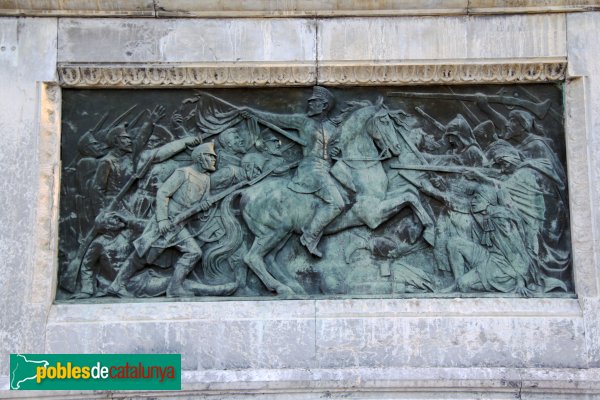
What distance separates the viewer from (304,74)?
8195mm

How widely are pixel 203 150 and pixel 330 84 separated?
125 centimetres

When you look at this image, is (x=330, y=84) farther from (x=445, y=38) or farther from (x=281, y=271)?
(x=281, y=271)

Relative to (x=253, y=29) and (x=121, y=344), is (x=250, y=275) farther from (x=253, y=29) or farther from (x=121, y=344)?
(x=253, y=29)

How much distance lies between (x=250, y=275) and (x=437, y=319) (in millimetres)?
1616

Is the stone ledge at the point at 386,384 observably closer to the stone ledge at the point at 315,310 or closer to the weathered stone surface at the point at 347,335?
the weathered stone surface at the point at 347,335

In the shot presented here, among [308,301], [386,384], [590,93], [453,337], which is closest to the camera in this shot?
[386,384]

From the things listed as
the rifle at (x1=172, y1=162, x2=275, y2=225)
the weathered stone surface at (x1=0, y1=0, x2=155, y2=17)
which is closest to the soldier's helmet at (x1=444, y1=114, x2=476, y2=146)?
the rifle at (x1=172, y1=162, x2=275, y2=225)

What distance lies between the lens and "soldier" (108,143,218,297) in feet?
26.4

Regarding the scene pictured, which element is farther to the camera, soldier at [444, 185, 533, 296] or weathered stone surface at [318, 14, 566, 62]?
weathered stone surface at [318, 14, 566, 62]

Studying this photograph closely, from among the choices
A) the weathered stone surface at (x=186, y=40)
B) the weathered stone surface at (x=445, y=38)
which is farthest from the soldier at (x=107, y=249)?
the weathered stone surface at (x=445, y=38)

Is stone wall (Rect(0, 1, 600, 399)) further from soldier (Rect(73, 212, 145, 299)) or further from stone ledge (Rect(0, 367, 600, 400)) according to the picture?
soldier (Rect(73, 212, 145, 299))

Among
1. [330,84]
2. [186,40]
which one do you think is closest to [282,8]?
[330,84]

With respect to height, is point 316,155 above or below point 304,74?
below

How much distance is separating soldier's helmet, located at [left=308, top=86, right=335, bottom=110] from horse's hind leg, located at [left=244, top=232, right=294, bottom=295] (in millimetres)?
A: 1201
